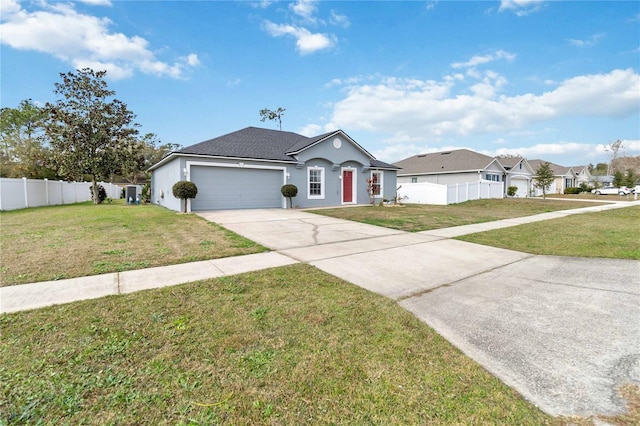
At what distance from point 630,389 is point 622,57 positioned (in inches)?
836

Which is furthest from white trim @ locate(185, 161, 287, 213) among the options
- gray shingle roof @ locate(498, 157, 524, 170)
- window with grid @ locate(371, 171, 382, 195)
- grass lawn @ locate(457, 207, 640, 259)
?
gray shingle roof @ locate(498, 157, 524, 170)

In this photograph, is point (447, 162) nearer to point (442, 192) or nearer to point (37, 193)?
point (442, 192)

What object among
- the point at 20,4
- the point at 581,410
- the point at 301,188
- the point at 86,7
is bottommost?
the point at 581,410

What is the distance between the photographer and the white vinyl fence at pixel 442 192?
847 inches

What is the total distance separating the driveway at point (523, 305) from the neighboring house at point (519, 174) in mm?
30137

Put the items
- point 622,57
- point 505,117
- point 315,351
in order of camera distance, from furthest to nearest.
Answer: point 505,117 < point 622,57 < point 315,351

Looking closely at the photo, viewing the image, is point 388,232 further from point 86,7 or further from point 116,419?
point 86,7

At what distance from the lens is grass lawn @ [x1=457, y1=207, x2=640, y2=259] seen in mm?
6367

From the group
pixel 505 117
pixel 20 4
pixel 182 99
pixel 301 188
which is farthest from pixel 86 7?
pixel 505 117

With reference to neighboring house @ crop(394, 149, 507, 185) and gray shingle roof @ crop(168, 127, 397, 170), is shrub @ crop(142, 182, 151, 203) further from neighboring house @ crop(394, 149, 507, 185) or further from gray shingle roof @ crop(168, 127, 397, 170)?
neighboring house @ crop(394, 149, 507, 185)

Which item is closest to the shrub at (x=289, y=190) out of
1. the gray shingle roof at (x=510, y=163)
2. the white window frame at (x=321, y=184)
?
the white window frame at (x=321, y=184)

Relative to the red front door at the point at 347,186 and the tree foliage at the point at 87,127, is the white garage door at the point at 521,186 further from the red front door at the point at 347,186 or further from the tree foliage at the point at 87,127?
the tree foliage at the point at 87,127

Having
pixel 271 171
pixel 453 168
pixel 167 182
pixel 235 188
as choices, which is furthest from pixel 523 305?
pixel 453 168

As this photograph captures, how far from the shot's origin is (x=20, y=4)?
9562mm
